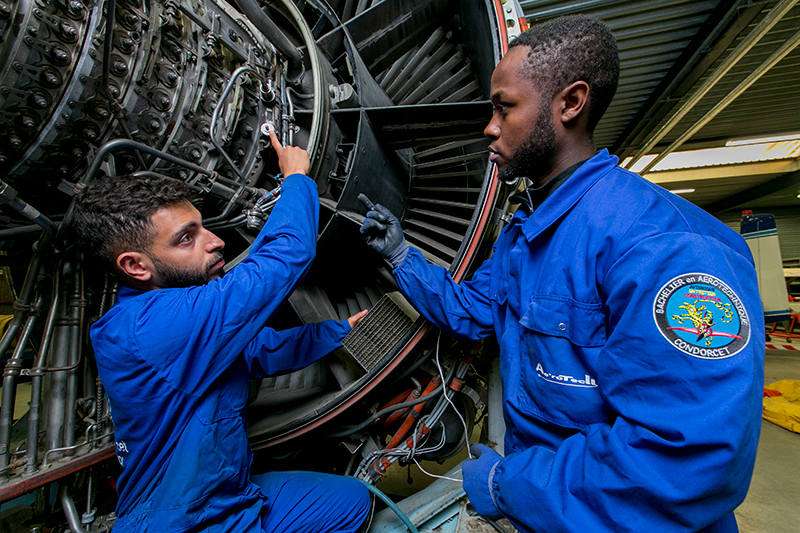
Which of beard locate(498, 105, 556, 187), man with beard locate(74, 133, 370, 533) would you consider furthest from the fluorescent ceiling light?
man with beard locate(74, 133, 370, 533)

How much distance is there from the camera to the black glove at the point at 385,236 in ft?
5.38

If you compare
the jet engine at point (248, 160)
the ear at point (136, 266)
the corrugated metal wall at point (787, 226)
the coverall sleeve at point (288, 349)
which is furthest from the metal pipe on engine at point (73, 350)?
the corrugated metal wall at point (787, 226)

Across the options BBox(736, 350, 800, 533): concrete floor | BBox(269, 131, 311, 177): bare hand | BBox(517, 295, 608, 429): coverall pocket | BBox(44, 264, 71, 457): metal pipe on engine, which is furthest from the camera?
BBox(736, 350, 800, 533): concrete floor

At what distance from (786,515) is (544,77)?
3425 millimetres

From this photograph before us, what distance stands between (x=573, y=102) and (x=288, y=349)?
5.12 feet

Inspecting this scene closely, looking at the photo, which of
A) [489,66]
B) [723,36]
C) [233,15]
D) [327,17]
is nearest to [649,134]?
[723,36]

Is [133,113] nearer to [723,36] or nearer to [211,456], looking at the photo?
[211,456]

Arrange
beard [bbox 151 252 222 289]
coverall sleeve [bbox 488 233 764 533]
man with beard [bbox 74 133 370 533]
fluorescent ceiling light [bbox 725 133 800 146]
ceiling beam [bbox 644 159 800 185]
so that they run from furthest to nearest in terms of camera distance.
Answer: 1. ceiling beam [bbox 644 159 800 185]
2. fluorescent ceiling light [bbox 725 133 800 146]
3. beard [bbox 151 252 222 289]
4. man with beard [bbox 74 133 370 533]
5. coverall sleeve [bbox 488 233 764 533]

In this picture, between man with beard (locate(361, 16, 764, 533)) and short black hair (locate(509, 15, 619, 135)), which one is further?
short black hair (locate(509, 15, 619, 135))

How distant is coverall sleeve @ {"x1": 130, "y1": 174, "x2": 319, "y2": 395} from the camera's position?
1159 mm

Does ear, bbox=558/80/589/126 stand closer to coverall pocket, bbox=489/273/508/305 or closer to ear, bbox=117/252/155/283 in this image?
coverall pocket, bbox=489/273/508/305

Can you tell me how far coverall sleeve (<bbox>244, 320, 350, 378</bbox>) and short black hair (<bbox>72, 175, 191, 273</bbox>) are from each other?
2.17 ft

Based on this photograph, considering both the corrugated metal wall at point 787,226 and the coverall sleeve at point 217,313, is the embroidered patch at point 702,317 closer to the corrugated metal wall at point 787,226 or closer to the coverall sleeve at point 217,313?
the coverall sleeve at point 217,313

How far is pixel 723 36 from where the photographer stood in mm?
3215
